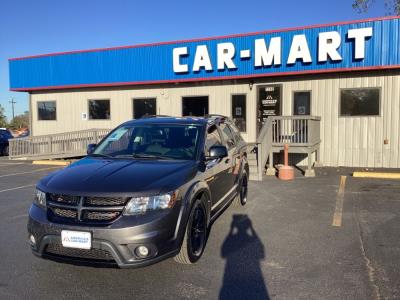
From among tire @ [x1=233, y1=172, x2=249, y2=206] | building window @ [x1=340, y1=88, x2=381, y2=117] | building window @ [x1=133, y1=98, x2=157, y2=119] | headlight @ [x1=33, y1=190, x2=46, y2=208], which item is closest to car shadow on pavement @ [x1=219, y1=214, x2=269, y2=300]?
tire @ [x1=233, y1=172, x2=249, y2=206]

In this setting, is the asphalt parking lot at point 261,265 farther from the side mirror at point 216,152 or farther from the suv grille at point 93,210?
the side mirror at point 216,152

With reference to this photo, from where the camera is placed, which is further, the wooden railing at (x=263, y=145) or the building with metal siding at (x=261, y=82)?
the building with metal siding at (x=261, y=82)

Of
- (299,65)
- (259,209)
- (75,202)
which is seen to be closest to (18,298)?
(75,202)

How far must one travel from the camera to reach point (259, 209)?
760cm

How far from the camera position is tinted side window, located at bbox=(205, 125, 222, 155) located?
554 centimetres

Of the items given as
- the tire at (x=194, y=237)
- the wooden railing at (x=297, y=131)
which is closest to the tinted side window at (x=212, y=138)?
the tire at (x=194, y=237)

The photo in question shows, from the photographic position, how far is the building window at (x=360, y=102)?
1286 centimetres

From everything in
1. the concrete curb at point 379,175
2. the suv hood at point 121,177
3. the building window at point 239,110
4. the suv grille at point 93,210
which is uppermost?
the building window at point 239,110

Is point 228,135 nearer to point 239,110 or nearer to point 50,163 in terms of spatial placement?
point 239,110

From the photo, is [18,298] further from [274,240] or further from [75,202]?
[274,240]

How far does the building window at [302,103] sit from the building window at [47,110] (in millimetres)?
11560

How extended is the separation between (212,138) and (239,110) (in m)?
9.33

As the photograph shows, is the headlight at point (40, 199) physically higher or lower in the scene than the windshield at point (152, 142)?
lower

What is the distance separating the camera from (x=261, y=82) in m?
14.4
